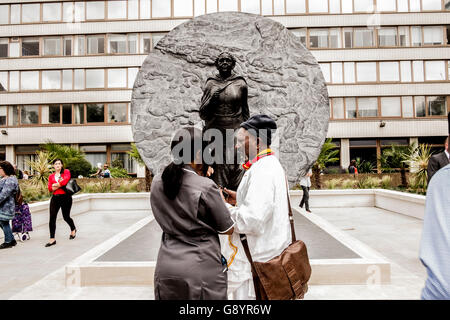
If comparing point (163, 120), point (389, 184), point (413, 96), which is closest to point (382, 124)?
point (413, 96)

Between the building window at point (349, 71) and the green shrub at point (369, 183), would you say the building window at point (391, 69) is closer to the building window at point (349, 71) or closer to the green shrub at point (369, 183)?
the building window at point (349, 71)

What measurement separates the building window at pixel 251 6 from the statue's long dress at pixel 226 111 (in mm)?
17062

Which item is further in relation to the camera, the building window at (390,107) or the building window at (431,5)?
the building window at (390,107)

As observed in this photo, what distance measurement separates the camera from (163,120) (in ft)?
18.8

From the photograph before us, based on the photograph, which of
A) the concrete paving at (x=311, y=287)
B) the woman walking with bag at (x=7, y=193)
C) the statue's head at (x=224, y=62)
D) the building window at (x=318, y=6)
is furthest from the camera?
the building window at (x=318, y=6)

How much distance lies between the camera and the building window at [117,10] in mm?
21062

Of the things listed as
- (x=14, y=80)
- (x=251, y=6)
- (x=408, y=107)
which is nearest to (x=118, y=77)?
(x=14, y=80)

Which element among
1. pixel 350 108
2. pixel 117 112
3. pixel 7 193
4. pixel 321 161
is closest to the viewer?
pixel 7 193

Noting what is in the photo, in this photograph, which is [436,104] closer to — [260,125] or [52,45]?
[260,125]

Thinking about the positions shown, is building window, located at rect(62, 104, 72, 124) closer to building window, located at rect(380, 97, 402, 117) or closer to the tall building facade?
the tall building facade

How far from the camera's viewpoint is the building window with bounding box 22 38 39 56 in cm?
2170

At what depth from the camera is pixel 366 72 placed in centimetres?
2102

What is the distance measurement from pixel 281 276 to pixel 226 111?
284 cm

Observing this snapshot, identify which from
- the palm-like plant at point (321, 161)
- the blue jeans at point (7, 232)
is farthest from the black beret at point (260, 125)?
the palm-like plant at point (321, 161)
